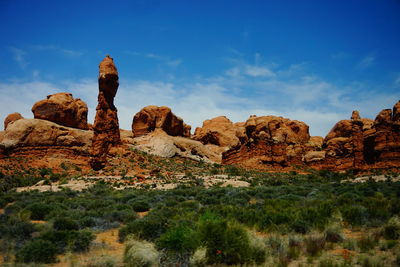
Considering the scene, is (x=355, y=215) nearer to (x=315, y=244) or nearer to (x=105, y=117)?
(x=315, y=244)

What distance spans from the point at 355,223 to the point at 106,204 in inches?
480

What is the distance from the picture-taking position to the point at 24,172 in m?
39.5

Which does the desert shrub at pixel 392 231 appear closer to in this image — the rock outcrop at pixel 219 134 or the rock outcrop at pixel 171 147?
the rock outcrop at pixel 171 147

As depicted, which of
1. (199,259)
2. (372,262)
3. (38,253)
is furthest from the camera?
(38,253)

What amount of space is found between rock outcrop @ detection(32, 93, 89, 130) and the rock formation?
16.9 m

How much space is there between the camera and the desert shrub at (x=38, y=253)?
727cm

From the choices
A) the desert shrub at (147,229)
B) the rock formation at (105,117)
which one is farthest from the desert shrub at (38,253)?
the rock formation at (105,117)

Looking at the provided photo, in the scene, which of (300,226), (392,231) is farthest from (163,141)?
(392,231)

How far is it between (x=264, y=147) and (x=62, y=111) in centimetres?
3628

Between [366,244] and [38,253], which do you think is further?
[366,244]

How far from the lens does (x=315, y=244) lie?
7.88 m

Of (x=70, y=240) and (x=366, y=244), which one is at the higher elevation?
(x=366, y=244)

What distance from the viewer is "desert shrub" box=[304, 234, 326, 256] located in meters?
7.53

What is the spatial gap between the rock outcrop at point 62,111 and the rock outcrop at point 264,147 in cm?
2855
